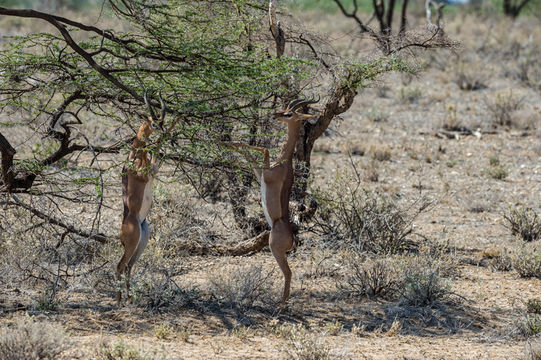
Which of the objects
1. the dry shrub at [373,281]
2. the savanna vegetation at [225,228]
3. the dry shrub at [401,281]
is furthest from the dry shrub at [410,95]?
the dry shrub at [373,281]

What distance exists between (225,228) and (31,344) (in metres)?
5.34

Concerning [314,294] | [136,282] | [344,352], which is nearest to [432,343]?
[344,352]

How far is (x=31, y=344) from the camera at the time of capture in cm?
546

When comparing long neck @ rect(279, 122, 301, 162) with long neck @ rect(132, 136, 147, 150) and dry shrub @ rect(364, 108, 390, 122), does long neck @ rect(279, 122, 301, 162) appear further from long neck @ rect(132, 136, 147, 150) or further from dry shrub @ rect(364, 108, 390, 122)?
dry shrub @ rect(364, 108, 390, 122)

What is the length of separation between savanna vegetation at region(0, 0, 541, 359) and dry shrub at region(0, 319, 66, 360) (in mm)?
17

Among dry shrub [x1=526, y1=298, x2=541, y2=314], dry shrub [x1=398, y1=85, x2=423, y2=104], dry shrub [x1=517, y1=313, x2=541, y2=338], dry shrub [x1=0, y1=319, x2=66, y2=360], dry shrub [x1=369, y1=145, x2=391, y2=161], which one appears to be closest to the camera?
dry shrub [x1=0, y1=319, x2=66, y2=360]

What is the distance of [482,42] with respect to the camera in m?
29.8

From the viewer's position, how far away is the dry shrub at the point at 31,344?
5.43m

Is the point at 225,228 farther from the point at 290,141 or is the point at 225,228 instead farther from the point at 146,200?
the point at 290,141

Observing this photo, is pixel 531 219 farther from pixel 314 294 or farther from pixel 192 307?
pixel 192 307

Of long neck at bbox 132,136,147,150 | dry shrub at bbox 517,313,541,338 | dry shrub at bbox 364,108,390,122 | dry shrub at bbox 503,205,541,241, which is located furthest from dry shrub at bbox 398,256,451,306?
dry shrub at bbox 364,108,390,122

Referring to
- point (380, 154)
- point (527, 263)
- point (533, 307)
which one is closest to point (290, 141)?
point (533, 307)

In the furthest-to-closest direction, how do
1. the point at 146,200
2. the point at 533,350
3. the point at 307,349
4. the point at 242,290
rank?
the point at 242,290 → the point at 146,200 → the point at 533,350 → the point at 307,349

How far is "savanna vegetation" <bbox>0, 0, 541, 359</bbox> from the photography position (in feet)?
22.3
